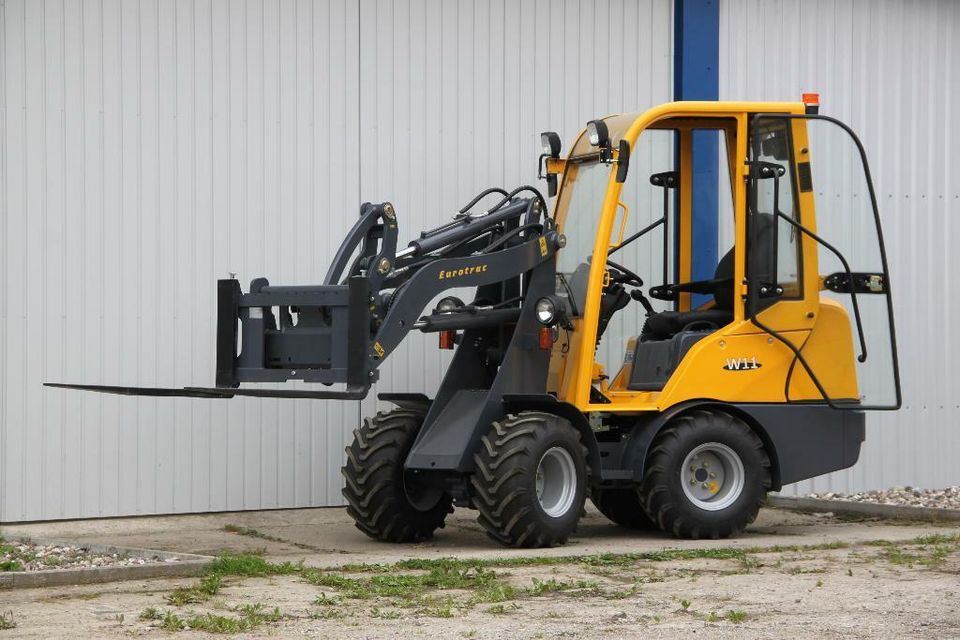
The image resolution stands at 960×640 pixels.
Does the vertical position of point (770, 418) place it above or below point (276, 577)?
above

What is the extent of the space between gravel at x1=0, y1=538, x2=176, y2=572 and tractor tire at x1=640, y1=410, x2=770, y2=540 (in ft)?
10.8

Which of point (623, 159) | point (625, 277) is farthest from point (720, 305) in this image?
point (623, 159)

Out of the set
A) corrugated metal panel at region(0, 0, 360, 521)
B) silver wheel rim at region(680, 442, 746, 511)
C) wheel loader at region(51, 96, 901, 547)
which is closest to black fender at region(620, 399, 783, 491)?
wheel loader at region(51, 96, 901, 547)

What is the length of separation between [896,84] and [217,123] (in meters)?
6.50

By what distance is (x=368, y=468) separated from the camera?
34.4 feet

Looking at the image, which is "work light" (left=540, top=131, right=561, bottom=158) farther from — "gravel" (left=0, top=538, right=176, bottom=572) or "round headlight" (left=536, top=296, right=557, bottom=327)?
"gravel" (left=0, top=538, right=176, bottom=572)

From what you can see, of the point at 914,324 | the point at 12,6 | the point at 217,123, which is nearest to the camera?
the point at 12,6

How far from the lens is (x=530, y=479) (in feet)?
32.9

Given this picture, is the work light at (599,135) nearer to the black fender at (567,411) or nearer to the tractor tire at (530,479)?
the black fender at (567,411)

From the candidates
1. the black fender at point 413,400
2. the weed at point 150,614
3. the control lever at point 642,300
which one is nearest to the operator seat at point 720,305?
the control lever at point 642,300

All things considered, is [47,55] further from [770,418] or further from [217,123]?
[770,418]

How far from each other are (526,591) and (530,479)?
1804 millimetres

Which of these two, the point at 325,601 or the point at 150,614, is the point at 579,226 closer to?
the point at 325,601


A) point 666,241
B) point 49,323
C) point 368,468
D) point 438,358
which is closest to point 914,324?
point 666,241
